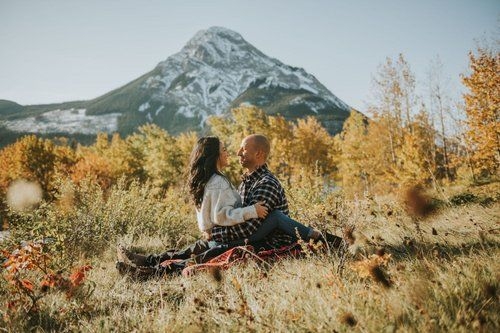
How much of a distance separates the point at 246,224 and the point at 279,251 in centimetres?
51

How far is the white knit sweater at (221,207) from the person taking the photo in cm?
350

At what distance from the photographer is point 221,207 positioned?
144 inches

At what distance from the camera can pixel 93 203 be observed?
5996 millimetres

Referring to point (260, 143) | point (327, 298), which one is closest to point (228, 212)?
point (260, 143)

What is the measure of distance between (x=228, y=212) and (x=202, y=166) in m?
0.74

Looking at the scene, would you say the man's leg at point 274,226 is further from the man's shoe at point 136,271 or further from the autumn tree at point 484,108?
the autumn tree at point 484,108

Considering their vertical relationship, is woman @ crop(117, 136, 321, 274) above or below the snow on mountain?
below

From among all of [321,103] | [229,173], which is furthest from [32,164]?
[321,103]

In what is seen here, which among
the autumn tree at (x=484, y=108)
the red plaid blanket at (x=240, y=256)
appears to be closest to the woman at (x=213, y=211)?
the red plaid blanket at (x=240, y=256)

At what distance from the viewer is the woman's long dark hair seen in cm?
392

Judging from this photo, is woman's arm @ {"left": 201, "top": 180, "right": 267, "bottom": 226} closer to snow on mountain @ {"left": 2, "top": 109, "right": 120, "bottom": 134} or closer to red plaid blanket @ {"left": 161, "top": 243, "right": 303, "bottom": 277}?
red plaid blanket @ {"left": 161, "top": 243, "right": 303, "bottom": 277}

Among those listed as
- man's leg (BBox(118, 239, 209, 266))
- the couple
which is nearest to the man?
the couple

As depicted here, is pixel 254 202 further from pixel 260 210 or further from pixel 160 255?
pixel 160 255

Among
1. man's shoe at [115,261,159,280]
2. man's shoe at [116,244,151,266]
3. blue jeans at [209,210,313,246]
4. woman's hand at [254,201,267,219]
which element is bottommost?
man's shoe at [115,261,159,280]
